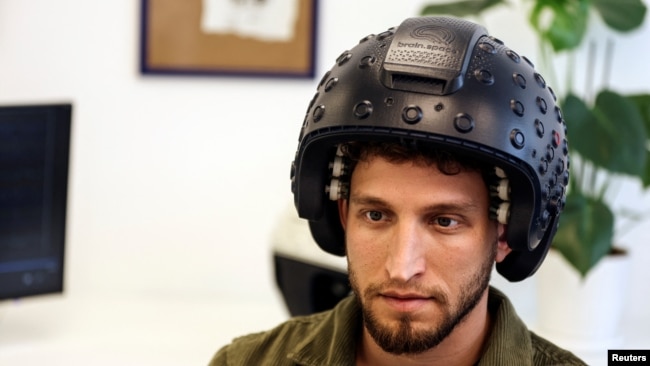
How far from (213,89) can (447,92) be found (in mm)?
1607

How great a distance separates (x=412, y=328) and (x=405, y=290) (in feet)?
0.17

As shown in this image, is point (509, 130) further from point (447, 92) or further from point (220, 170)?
point (220, 170)

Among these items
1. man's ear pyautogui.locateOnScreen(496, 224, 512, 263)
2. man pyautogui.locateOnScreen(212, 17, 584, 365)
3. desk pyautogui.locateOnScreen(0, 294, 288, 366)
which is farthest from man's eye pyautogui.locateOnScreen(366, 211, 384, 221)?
desk pyautogui.locateOnScreen(0, 294, 288, 366)

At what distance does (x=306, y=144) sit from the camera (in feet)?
4.58

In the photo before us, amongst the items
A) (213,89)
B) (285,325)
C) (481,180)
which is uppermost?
(213,89)

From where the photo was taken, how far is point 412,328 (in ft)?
4.50

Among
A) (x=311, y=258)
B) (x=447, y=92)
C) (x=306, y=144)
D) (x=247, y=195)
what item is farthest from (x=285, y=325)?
(x=247, y=195)

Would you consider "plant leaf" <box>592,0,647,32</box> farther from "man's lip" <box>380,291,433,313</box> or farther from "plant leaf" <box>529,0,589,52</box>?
"man's lip" <box>380,291,433,313</box>

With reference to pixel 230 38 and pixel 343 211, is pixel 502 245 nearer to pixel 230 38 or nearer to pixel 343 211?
pixel 343 211

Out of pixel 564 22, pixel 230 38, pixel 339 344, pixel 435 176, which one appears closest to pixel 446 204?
pixel 435 176

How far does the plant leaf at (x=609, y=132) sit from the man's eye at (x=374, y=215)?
1.16 m

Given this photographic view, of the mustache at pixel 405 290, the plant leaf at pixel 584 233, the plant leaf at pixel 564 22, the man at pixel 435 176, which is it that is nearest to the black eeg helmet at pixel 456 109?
the man at pixel 435 176

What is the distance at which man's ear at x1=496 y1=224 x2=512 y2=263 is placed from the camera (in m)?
1.44

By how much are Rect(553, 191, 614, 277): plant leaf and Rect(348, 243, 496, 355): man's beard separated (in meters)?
1.10
